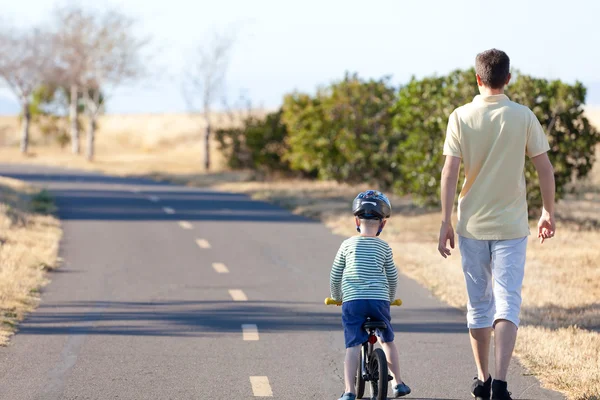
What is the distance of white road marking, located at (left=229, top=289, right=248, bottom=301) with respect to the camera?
11.7 metres

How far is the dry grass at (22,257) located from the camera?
10.5m

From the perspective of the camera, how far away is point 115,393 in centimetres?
715

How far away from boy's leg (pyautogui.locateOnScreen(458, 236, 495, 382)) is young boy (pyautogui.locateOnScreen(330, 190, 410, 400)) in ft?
1.55

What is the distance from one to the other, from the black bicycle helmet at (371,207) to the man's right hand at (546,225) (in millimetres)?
959

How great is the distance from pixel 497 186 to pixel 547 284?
21.2ft

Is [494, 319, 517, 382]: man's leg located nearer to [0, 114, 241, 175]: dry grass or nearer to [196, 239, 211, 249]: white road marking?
[196, 239, 211, 249]: white road marking

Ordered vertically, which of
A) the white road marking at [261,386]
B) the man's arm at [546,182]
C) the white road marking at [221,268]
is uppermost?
the man's arm at [546,182]

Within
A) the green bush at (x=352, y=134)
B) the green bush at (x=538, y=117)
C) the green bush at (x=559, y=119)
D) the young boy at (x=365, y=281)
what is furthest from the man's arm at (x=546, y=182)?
the green bush at (x=352, y=134)

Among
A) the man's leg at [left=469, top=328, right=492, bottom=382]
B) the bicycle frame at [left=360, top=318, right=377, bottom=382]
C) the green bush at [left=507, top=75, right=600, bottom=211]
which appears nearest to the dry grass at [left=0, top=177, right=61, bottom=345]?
the bicycle frame at [left=360, top=318, right=377, bottom=382]

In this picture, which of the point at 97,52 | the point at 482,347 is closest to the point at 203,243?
the point at 482,347

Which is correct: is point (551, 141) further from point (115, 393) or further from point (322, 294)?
point (115, 393)

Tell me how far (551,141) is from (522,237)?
46.7ft

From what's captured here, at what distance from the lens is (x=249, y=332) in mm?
9562

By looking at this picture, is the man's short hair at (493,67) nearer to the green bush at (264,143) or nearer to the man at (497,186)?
the man at (497,186)
